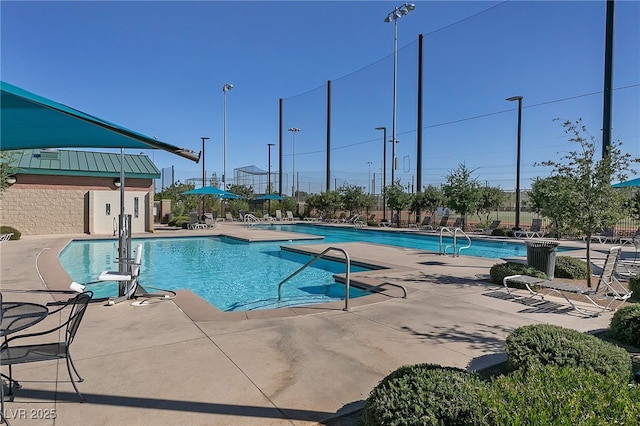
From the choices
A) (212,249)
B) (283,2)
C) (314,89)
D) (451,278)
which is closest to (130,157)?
(212,249)

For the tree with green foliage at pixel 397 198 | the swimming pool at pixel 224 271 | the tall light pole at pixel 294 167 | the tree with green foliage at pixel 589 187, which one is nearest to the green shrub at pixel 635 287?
the tree with green foliage at pixel 589 187

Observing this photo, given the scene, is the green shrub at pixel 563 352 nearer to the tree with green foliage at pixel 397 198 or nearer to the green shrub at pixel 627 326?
the green shrub at pixel 627 326

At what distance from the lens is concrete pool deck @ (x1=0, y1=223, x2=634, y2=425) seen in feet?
10.3

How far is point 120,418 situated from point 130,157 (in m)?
22.6

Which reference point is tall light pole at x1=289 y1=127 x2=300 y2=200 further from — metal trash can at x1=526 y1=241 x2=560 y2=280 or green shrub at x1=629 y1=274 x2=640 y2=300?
green shrub at x1=629 y1=274 x2=640 y2=300

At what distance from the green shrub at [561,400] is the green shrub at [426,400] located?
15 centimetres

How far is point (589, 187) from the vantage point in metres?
7.60

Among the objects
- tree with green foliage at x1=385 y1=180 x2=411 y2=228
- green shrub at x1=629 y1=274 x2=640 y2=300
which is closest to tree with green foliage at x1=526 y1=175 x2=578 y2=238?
green shrub at x1=629 y1=274 x2=640 y2=300

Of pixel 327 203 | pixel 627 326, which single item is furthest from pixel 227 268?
pixel 327 203

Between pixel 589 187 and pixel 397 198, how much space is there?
20051 mm

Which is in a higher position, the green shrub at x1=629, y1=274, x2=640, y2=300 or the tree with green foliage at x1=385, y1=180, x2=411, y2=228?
the tree with green foliage at x1=385, y1=180, x2=411, y2=228

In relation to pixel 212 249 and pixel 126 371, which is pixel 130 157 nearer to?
pixel 212 249

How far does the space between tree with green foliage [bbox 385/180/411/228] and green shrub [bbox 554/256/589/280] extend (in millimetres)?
18106

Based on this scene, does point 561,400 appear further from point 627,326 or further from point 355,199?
point 355,199
